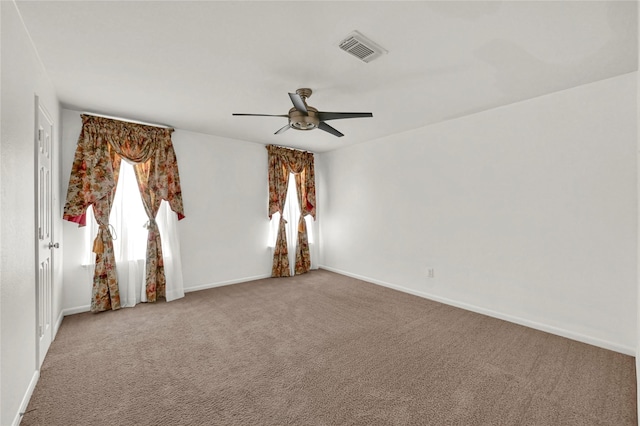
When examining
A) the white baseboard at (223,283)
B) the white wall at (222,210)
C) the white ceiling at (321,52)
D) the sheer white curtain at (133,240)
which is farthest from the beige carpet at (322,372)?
the white ceiling at (321,52)

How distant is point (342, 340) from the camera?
286 cm

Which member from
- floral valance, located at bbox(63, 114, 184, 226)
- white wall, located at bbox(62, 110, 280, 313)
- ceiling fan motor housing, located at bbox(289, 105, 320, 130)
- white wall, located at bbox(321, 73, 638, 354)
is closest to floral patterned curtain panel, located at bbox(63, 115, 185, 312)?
floral valance, located at bbox(63, 114, 184, 226)

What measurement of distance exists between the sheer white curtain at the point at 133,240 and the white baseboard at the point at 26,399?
5.78ft

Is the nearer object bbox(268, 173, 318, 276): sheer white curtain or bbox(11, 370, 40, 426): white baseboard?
bbox(11, 370, 40, 426): white baseboard

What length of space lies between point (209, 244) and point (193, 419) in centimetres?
319

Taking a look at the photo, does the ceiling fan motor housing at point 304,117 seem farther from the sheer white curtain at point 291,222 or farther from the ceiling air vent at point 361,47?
the sheer white curtain at point 291,222

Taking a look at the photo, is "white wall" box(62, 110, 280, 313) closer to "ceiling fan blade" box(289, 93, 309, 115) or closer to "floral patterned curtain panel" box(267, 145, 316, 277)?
"floral patterned curtain panel" box(267, 145, 316, 277)

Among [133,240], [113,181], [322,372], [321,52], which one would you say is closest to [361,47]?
[321,52]

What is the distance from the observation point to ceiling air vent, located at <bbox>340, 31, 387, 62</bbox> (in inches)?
81.4

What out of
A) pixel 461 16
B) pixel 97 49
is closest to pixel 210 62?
pixel 97 49

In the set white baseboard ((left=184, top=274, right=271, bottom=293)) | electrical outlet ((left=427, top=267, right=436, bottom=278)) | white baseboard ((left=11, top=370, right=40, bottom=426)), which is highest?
electrical outlet ((left=427, top=267, right=436, bottom=278))

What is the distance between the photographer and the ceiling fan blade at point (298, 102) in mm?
2416

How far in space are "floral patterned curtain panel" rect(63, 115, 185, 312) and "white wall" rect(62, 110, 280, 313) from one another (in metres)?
0.26

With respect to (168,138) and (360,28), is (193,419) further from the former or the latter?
(168,138)
